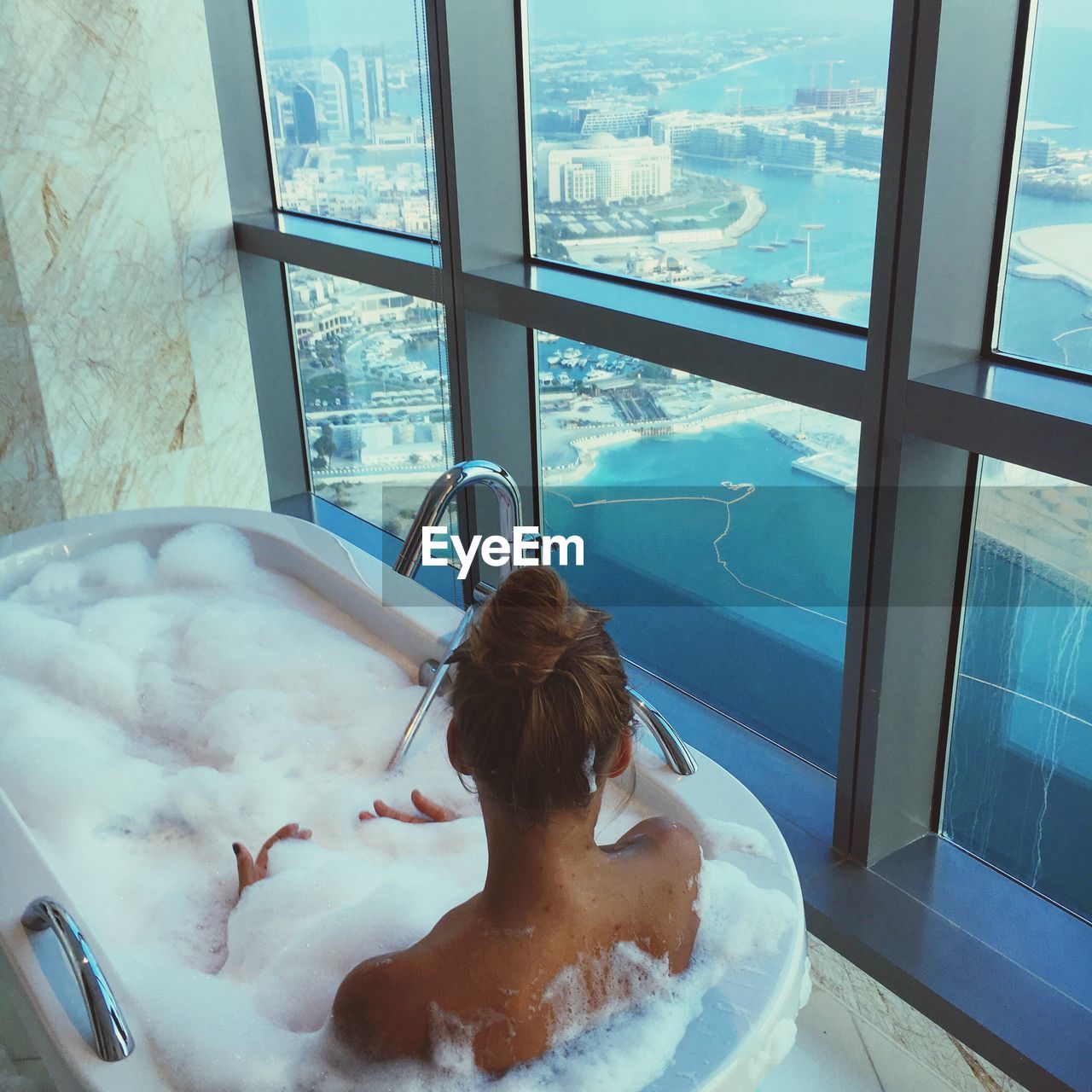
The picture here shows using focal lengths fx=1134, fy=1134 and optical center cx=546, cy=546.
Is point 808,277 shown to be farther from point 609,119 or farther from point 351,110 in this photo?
point 351,110

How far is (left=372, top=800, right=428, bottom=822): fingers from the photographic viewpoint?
1.82 m

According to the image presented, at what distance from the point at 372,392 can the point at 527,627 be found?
230 centimetres

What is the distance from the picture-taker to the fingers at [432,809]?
A: 1.82 metres

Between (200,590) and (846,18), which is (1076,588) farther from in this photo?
(200,590)

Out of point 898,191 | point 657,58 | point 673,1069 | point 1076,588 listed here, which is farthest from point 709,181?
point 673,1069

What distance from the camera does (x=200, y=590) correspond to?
239 cm

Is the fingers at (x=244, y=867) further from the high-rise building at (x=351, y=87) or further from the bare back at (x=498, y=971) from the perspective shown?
the high-rise building at (x=351, y=87)

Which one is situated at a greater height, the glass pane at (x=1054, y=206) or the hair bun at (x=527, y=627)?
the glass pane at (x=1054, y=206)

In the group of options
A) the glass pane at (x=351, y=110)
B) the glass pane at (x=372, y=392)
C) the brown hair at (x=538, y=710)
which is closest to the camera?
the brown hair at (x=538, y=710)

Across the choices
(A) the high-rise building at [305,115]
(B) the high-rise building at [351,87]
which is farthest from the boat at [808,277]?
(A) the high-rise building at [305,115]

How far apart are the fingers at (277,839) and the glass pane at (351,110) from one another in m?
1.41

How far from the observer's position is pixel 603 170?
7.59 feet

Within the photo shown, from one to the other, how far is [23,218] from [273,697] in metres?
1.61

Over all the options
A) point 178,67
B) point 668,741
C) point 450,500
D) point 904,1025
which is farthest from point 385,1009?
point 178,67
